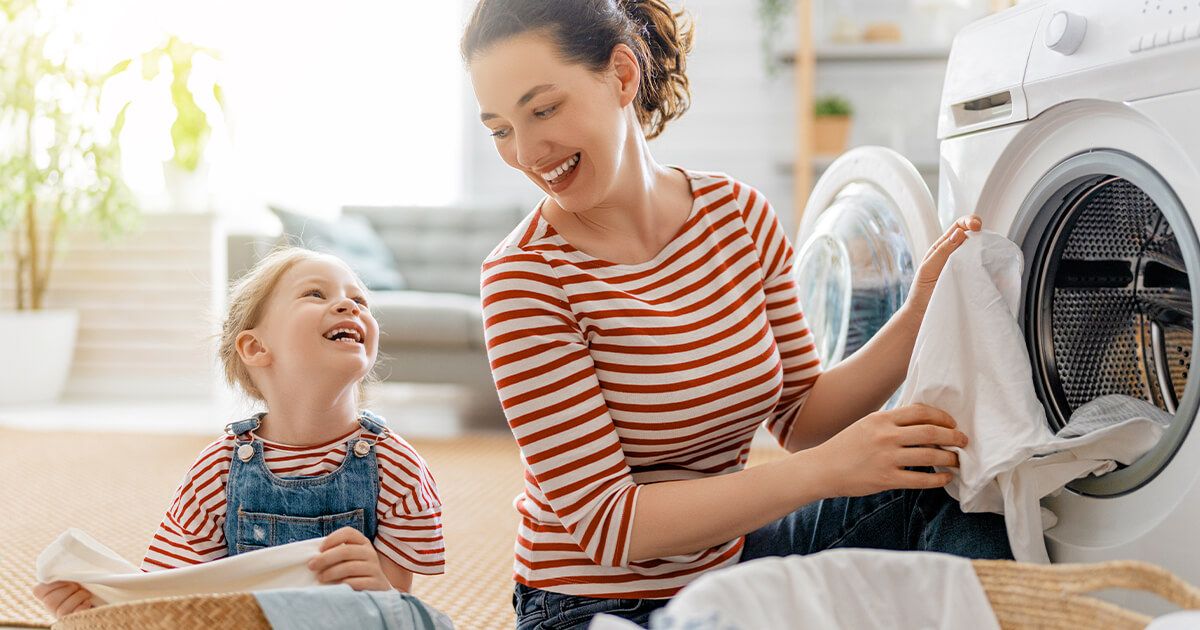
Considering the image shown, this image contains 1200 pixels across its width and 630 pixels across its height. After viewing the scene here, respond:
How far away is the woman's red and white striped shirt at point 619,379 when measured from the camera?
1.05 metres

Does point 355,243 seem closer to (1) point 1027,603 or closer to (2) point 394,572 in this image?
(2) point 394,572

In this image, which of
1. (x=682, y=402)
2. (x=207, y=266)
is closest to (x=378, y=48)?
(x=207, y=266)

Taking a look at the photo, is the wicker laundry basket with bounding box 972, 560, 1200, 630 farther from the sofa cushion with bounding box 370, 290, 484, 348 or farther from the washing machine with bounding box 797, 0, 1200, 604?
the sofa cushion with bounding box 370, 290, 484, 348

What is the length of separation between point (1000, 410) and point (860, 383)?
208 millimetres

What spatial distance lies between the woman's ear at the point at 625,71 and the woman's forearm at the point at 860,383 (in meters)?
0.40

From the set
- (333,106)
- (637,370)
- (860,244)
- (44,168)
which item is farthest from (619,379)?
(333,106)

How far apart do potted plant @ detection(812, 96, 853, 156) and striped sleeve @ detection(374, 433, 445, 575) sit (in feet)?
10.6

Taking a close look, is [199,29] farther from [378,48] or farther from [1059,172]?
[1059,172]

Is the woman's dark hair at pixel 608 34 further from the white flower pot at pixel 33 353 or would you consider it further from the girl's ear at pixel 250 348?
the white flower pot at pixel 33 353

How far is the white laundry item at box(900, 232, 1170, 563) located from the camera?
1.05 meters

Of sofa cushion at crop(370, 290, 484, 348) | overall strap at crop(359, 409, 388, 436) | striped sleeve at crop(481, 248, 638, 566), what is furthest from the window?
striped sleeve at crop(481, 248, 638, 566)

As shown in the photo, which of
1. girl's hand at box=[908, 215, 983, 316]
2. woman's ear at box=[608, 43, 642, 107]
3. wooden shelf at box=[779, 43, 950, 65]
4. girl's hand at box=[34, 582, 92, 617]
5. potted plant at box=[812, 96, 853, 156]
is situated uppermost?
wooden shelf at box=[779, 43, 950, 65]

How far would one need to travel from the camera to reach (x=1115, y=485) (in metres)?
1.09

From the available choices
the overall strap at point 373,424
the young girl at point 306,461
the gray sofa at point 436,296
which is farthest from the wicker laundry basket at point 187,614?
the gray sofa at point 436,296
